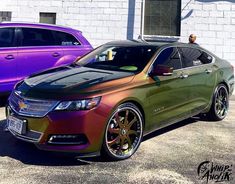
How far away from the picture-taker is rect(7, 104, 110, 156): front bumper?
4410 mm

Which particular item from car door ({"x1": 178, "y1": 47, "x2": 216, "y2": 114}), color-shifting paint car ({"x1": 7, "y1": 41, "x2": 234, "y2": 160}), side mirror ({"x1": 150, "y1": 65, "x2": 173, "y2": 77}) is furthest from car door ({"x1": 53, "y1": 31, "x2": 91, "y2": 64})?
side mirror ({"x1": 150, "y1": 65, "x2": 173, "y2": 77})

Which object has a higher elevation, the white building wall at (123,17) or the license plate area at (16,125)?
the white building wall at (123,17)

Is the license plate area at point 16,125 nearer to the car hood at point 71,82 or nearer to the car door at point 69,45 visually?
the car hood at point 71,82

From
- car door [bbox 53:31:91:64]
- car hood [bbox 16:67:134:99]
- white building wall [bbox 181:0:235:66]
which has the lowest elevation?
car hood [bbox 16:67:134:99]

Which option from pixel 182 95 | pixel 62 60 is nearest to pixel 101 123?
pixel 182 95

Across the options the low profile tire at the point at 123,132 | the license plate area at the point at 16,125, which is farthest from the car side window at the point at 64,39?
the low profile tire at the point at 123,132

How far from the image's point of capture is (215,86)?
22.4 ft

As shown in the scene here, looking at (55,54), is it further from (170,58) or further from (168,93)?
(168,93)

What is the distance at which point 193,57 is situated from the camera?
6.56 m

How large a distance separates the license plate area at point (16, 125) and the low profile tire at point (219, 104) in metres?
3.50

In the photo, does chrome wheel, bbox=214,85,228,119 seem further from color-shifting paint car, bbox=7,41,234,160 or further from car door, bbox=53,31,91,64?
car door, bbox=53,31,91,64

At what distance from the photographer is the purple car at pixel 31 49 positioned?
24.5ft

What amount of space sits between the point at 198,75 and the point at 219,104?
101 cm

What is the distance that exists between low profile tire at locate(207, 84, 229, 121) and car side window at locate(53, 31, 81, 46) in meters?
3.20
